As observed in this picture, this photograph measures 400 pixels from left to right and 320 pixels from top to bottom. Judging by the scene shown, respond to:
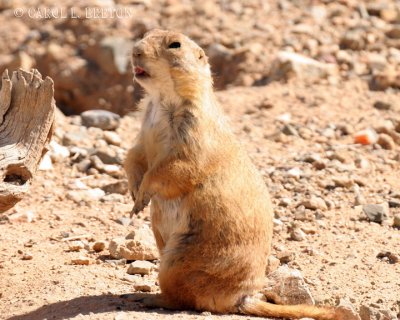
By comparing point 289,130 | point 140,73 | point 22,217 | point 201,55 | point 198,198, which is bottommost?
point 22,217

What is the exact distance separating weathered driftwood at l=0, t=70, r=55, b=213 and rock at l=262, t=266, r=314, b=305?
180 cm

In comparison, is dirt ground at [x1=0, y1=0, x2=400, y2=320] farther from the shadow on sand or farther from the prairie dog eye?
the prairie dog eye

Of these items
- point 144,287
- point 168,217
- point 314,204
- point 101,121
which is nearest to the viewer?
point 168,217

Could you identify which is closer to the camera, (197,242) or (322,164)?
(197,242)

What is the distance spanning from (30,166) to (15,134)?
262 mm

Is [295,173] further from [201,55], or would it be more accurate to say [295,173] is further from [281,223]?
[201,55]

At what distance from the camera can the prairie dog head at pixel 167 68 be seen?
537 cm

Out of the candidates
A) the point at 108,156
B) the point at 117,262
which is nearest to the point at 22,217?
the point at 117,262

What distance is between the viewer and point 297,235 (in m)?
6.74

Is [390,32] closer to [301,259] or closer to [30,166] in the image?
[301,259]

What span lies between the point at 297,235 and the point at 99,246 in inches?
65.3

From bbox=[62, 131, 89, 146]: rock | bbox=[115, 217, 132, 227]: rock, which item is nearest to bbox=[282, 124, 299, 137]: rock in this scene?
bbox=[62, 131, 89, 146]: rock

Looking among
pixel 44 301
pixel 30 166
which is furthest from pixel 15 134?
pixel 44 301

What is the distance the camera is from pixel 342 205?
7.44 m
